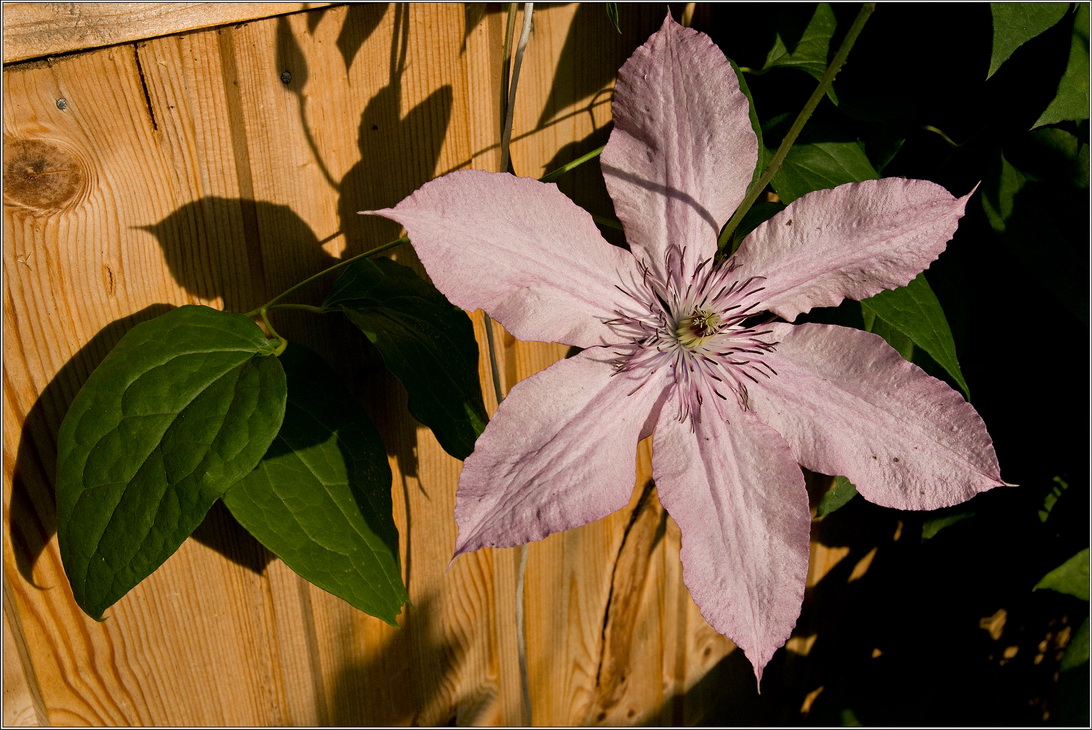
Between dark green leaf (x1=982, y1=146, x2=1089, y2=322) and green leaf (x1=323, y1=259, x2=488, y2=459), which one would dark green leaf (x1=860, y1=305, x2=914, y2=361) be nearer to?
dark green leaf (x1=982, y1=146, x2=1089, y2=322)

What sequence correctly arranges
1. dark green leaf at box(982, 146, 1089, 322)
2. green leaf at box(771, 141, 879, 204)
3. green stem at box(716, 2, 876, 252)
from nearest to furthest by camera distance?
green stem at box(716, 2, 876, 252), green leaf at box(771, 141, 879, 204), dark green leaf at box(982, 146, 1089, 322)

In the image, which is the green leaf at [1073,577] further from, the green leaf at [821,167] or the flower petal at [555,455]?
the flower petal at [555,455]

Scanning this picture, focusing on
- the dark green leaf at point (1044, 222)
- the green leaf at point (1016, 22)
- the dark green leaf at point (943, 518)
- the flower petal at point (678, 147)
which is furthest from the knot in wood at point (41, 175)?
the dark green leaf at point (943, 518)

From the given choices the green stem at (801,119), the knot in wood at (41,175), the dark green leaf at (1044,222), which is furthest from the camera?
the dark green leaf at (1044,222)

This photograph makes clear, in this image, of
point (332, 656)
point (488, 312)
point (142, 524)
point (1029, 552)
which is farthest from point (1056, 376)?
point (142, 524)

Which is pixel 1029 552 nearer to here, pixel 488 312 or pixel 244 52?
pixel 488 312

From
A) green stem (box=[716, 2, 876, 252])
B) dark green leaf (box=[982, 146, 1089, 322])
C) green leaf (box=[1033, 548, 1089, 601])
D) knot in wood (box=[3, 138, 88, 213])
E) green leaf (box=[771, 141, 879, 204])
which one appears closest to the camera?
green stem (box=[716, 2, 876, 252])

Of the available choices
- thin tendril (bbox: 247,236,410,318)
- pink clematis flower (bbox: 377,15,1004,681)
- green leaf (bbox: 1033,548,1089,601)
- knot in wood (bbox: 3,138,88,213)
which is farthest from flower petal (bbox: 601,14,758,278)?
green leaf (bbox: 1033,548,1089,601)
